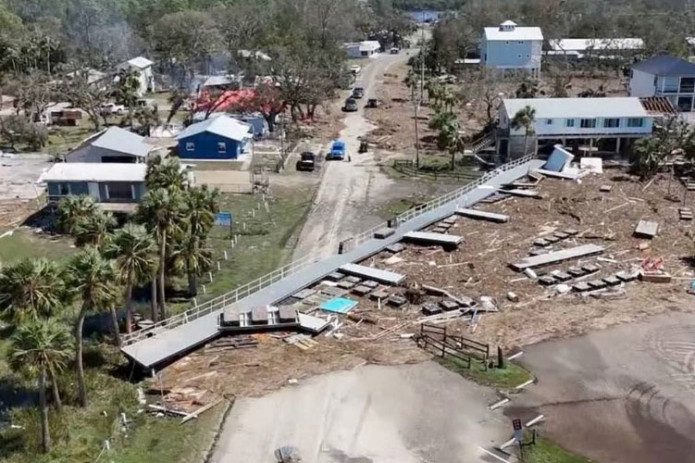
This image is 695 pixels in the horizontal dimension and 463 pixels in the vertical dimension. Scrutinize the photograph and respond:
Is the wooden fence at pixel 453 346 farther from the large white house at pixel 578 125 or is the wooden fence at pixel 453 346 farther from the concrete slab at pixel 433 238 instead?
the large white house at pixel 578 125

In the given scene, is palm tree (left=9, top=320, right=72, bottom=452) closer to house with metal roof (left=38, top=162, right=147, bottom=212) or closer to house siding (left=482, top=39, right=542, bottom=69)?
house with metal roof (left=38, top=162, right=147, bottom=212)

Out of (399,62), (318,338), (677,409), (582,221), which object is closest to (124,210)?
(318,338)

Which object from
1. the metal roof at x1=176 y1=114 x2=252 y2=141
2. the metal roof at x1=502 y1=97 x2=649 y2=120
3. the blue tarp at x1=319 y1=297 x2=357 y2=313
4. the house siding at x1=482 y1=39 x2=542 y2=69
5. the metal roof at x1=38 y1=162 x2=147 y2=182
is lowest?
the blue tarp at x1=319 y1=297 x2=357 y2=313

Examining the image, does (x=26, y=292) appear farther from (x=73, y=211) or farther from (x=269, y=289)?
(x=269, y=289)

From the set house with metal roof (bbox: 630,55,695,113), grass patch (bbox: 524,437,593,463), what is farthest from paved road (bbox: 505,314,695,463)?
house with metal roof (bbox: 630,55,695,113)

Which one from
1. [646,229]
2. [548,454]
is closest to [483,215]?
[646,229]

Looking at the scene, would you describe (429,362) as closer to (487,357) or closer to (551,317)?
(487,357)
